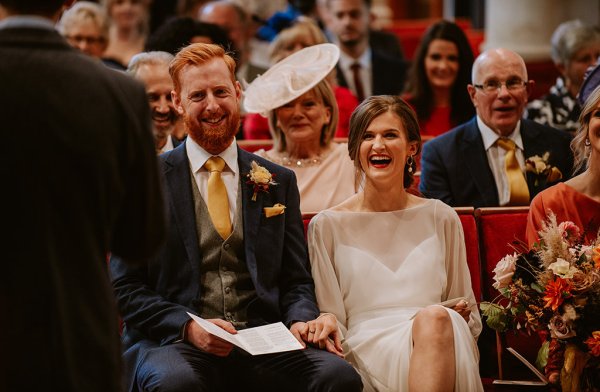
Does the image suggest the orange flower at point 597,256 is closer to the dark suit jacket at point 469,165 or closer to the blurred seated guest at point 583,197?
the blurred seated guest at point 583,197

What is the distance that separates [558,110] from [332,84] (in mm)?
1424

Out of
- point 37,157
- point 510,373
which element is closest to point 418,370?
point 510,373

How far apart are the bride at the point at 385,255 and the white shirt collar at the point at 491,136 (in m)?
0.93

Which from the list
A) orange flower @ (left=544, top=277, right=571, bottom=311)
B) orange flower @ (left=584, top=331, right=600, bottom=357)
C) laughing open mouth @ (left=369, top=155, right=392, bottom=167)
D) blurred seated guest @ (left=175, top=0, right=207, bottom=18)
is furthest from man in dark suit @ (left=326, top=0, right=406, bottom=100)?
orange flower @ (left=584, top=331, right=600, bottom=357)

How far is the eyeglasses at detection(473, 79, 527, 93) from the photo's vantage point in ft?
15.8

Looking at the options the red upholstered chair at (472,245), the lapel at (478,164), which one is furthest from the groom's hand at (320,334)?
the lapel at (478,164)

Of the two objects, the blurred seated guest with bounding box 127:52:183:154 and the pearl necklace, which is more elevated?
the blurred seated guest with bounding box 127:52:183:154

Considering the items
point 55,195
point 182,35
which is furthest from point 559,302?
point 182,35

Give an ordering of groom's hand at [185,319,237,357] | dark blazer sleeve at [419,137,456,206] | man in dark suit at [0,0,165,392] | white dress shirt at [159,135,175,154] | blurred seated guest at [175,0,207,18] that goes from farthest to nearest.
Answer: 1. blurred seated guest at [175,0,207,18]
2. dark blazer sleeve at [419,137,456,206]
3. white dress shirt at [159,135,175,154]
4. groom's hand at [185,319,237,357]
5. man in dark suit at [0,0,165,392]

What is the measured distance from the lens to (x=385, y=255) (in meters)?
3.79

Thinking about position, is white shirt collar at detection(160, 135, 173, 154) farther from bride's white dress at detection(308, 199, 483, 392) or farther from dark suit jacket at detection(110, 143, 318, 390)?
bride's white dress at detection(308, 199, 483, 392)

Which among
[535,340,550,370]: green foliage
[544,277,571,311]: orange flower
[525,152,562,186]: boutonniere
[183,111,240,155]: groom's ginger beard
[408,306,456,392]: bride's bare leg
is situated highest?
[183,111,240,155]: groom's ginger beard

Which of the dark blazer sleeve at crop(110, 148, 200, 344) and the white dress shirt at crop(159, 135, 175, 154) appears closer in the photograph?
the dark blazer sleeve at crop(110, 148, 200, 344)

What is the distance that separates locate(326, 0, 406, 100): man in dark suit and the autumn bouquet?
3.40 metres
